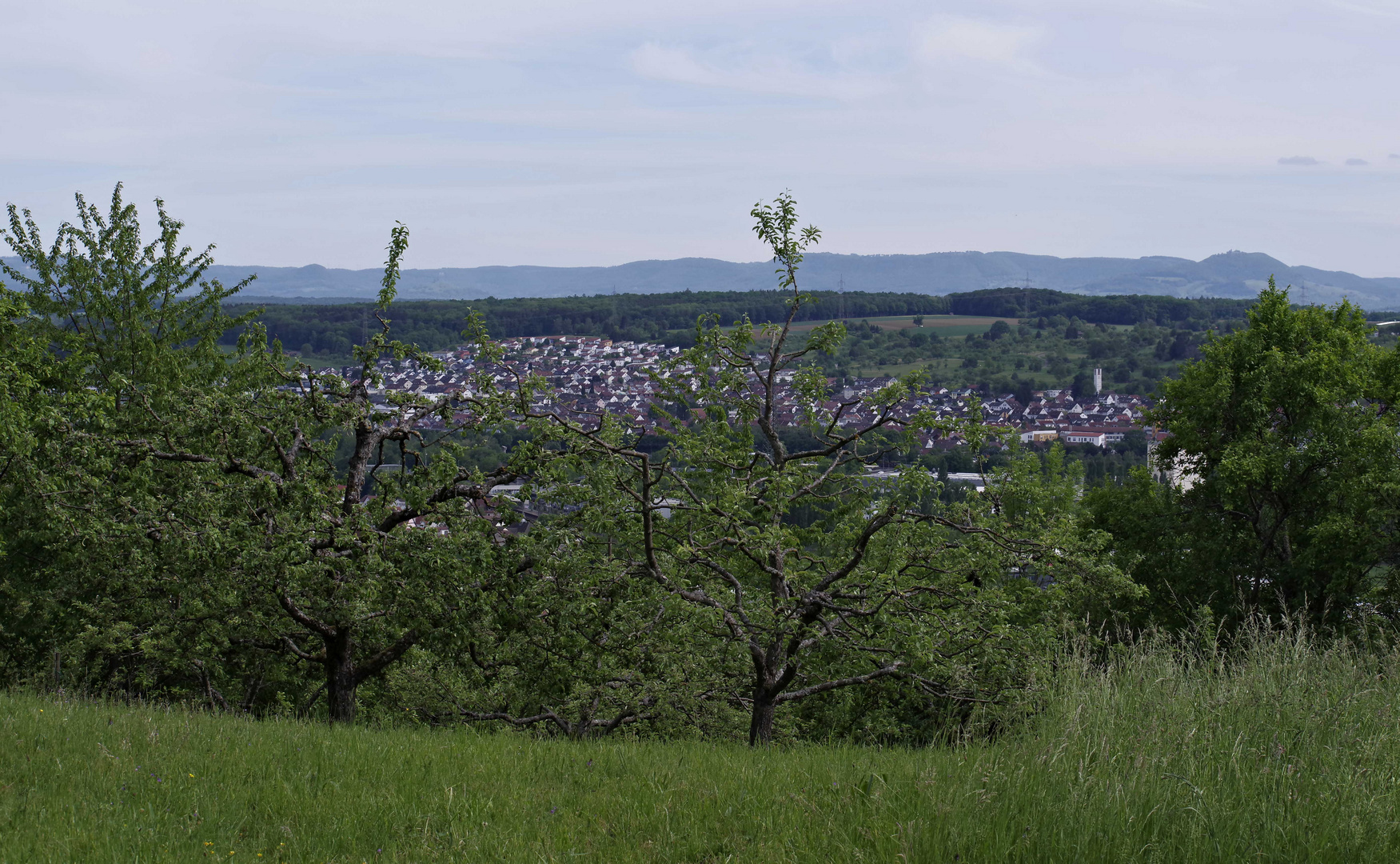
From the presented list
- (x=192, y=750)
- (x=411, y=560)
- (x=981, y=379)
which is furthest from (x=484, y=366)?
(x=981, y=379)

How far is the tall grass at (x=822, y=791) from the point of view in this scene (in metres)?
4.46

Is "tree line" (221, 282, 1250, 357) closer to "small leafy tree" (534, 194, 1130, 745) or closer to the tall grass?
"small leafy tree" (534, 194, 1130, 745)

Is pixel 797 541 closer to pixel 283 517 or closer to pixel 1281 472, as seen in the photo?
pixel 283 517

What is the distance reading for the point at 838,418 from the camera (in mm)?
12008

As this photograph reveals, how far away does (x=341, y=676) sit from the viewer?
36.2 ft

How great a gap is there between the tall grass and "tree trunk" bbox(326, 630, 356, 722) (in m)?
3.97

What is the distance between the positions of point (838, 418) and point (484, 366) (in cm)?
420

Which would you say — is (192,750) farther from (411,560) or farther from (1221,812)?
(1221,812)

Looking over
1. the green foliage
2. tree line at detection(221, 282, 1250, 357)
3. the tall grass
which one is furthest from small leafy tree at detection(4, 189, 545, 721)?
the green foliage

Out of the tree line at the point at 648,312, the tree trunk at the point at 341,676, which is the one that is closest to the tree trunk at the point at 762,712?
the tree trunk at the point at 341,676

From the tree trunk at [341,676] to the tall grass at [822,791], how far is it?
13.0 ft

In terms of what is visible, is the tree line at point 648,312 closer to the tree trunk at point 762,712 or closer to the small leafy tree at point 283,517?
the small leafy tree at point 283,517

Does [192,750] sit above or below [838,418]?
below

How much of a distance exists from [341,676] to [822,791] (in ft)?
23.4
